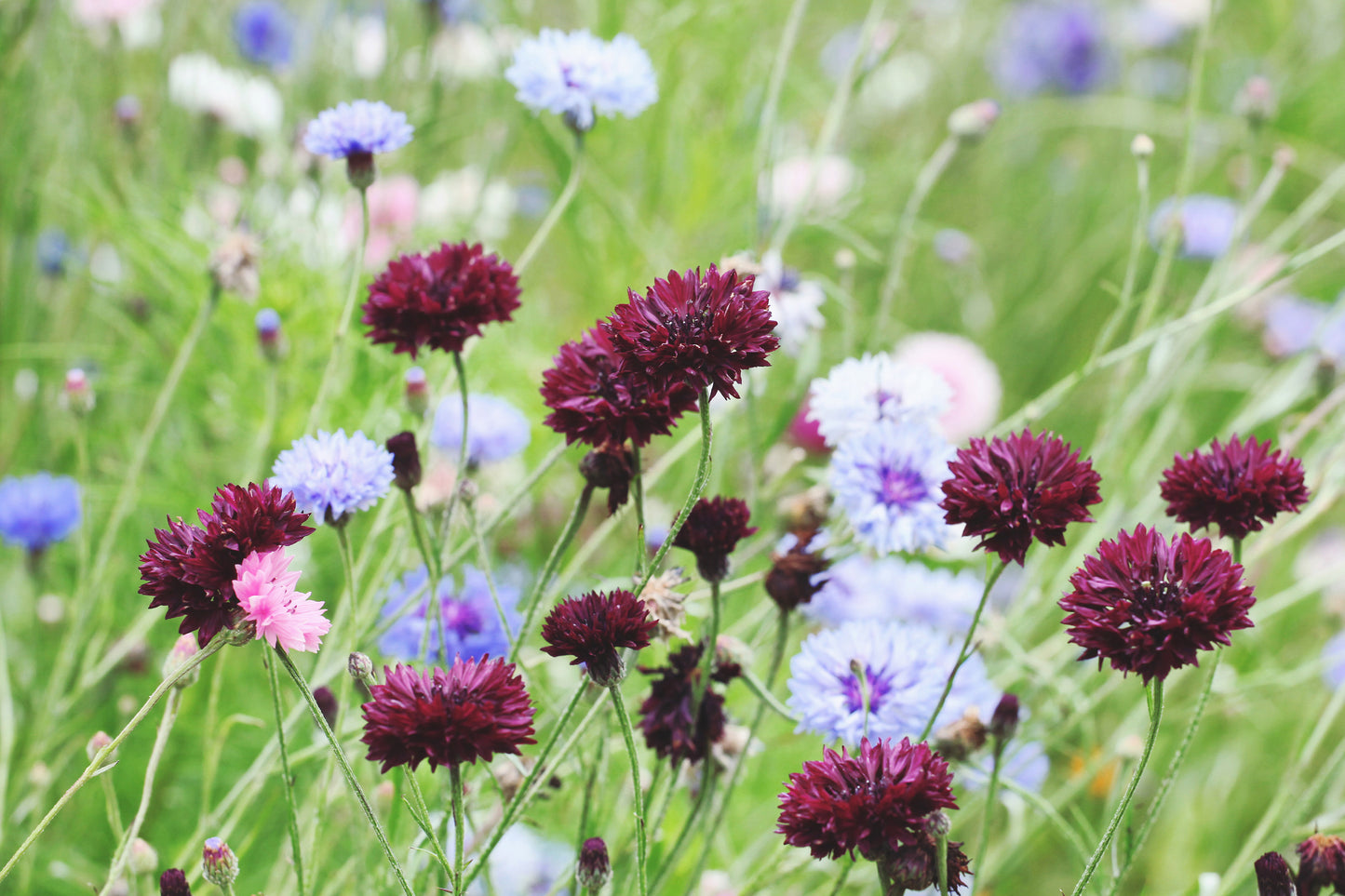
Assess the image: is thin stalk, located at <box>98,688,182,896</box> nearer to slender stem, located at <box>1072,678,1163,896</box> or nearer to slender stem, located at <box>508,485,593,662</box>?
slender stem, located at <box>508,485,593,662</box>

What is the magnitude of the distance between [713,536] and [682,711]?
3.2 inches

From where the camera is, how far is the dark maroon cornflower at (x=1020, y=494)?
456mm

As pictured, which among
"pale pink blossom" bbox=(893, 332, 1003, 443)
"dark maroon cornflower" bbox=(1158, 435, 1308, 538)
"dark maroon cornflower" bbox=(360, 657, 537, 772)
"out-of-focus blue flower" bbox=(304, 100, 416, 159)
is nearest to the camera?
"dark maroon cornflower" bbox=(360, 657, 537, 772)

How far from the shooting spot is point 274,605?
0.41m

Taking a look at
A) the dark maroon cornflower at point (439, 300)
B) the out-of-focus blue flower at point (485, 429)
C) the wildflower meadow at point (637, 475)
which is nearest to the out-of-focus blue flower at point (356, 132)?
the wildflower meadow at point (637, 475)

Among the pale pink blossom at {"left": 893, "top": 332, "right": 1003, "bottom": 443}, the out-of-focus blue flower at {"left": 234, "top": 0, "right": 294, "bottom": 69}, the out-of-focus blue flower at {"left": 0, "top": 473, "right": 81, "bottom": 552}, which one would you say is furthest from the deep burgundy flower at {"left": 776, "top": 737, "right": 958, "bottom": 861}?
the out-of-focus blue flower at {"left": 234, "top": 0, "right": 294, "bottom": 69}

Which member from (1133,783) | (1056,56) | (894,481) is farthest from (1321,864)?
(1056,56)

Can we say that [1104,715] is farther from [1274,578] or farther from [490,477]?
[490,477]

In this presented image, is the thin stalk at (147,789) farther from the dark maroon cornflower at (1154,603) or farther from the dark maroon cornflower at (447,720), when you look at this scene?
the dark maroon cornflower at (1154,603)

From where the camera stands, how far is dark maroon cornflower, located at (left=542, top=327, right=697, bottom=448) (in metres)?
0.48

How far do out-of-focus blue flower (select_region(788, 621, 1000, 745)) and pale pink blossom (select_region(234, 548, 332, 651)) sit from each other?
0.80 feet

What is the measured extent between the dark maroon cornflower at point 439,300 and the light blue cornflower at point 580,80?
0.17 m

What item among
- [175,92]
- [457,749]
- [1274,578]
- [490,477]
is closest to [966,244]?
[1274,578]

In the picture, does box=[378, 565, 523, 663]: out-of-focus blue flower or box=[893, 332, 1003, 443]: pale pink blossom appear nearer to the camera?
box=[378, 565, 523, 663]: out-of-focus blue flower
